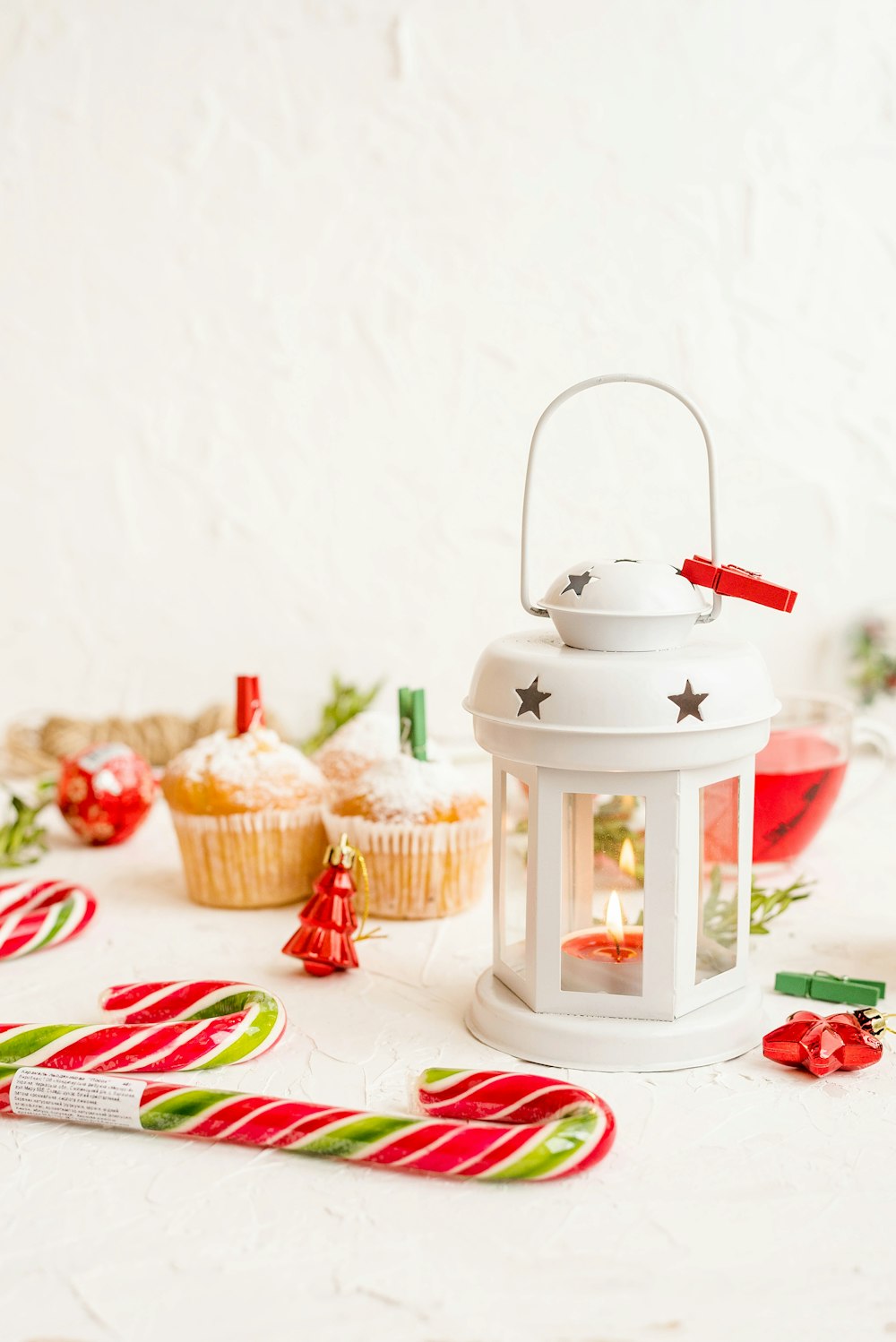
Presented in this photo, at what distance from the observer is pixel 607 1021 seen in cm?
90

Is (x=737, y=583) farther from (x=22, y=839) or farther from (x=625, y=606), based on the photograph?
(x=22, y=839)

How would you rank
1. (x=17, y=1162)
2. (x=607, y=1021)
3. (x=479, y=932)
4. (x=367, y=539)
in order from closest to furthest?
(x=17, y=1162) → (x=607, y=1021) → (x=479, y=932) → (x=367, y=539)

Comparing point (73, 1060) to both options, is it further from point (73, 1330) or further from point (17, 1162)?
point (73, 1330)

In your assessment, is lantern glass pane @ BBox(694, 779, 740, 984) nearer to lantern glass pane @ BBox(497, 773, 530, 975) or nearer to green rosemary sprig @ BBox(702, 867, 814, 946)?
green rosemary sprig @ BBox(702, 867, 814, 946)

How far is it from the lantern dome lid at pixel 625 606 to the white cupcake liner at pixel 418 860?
33 cm

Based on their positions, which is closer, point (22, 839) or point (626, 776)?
point (626, 776)

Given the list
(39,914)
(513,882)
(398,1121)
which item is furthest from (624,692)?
(39,914)

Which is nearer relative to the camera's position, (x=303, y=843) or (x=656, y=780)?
(x=656, y=780)

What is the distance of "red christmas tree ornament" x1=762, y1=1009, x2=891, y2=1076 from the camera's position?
875 mm

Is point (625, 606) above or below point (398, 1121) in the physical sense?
above

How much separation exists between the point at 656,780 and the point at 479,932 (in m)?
0.36

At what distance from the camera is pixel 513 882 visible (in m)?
1.20

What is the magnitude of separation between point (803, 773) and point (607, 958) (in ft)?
1.15

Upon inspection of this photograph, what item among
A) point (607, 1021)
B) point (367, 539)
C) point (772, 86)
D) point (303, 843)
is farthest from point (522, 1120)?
point (772, 86)
